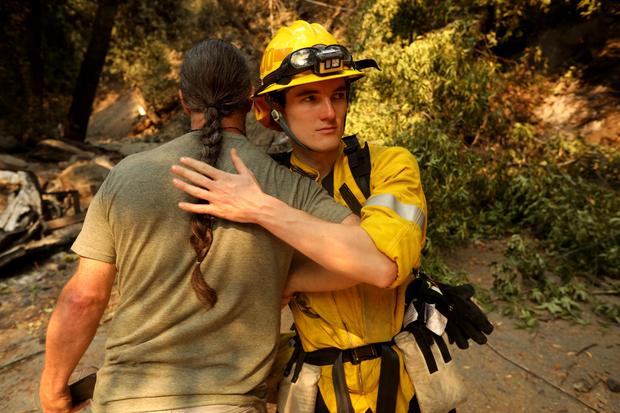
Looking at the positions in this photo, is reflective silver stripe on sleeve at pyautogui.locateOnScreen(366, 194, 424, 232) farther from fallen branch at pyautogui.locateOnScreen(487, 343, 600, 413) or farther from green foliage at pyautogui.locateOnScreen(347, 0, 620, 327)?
green foliage at pyautogui.locateOnScreen(347, 0, 620, 327)

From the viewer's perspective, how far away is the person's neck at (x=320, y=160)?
1.95m

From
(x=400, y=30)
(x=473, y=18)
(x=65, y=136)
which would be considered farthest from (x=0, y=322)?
(x=65, y=136)

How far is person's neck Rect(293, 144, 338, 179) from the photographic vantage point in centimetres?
195

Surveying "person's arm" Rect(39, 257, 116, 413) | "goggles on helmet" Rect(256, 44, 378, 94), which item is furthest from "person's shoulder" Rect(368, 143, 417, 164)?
"person's arm" Rect(39, 257, 116, 413)

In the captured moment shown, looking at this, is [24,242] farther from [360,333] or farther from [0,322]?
[360,333]

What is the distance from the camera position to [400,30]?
722 cm

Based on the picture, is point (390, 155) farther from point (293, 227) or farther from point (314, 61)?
point (293, 227)

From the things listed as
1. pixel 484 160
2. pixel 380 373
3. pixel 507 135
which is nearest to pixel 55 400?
pixel 380 373

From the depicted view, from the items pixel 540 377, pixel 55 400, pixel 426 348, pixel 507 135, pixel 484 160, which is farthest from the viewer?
pixel 507 135

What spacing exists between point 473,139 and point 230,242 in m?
7.03

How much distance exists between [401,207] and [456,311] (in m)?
0.71

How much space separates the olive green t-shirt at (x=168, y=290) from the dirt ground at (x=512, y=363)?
2.83 meters

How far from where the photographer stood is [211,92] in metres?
1.55

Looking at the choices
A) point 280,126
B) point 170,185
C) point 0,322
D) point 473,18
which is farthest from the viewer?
point 473,18
